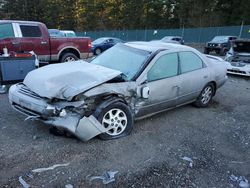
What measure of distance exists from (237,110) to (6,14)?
50.2 m

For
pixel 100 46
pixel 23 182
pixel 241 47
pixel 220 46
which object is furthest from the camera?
pixel 100 46

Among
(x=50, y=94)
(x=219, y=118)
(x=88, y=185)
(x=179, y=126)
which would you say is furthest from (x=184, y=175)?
(x=219, y=118)

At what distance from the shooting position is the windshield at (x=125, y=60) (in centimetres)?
461

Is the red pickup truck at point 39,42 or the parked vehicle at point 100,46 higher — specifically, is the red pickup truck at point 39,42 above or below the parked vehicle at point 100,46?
above

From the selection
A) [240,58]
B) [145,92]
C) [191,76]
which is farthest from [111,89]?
[240,58]

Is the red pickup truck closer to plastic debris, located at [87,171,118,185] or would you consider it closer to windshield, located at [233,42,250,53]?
windshield, located at [233,42,250,53]

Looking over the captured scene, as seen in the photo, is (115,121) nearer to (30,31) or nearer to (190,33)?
(30,31)

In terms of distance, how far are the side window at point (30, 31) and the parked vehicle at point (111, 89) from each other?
466 cm

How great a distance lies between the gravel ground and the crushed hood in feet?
2.56

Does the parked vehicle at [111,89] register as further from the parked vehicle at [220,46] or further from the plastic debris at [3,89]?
the parked vehicle at [220,46]

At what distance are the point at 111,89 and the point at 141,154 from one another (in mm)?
1085

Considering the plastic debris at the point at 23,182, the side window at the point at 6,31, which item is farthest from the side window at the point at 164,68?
the side window at the point at 6,31

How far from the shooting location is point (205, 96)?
6.15m

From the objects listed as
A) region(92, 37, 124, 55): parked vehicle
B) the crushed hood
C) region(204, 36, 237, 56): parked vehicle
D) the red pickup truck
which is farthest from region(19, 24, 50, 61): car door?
region(204, 36, 237, 56): parked vehicle
